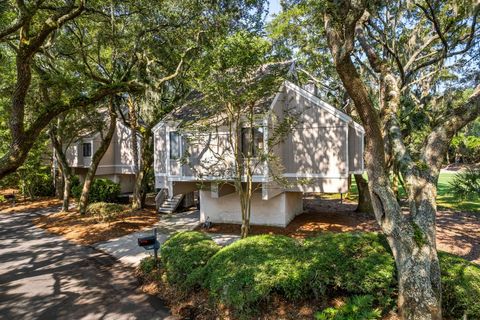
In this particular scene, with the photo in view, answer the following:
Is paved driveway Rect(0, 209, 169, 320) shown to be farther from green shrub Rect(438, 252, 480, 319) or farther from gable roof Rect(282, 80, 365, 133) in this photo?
gable roof Rect(282, 80, 365, 133)

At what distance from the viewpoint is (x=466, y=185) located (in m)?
4.53

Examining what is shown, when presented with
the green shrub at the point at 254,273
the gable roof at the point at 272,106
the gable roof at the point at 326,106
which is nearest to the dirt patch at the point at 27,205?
the gable roof at the point at 272,106

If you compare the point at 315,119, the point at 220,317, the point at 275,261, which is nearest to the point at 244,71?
the point at 315,119

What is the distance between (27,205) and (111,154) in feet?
24.9

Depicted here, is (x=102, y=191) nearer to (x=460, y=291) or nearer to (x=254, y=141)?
(x=254, y=141)

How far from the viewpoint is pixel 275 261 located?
244 inches

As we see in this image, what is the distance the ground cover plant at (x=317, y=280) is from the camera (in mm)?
5078

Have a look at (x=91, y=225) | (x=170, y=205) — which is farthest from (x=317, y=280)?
(x=170, y=205)

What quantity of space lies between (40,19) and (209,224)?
11.8 m

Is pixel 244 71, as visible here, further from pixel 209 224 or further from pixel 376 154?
pixel 209 224

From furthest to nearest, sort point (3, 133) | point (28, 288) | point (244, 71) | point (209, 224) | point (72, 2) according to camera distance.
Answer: point (3, 133)
point (209, 224)
point (244, 71)
point (72, 2)
point (28, 288)

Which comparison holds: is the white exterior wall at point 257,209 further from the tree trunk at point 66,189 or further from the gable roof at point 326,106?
the tree trunk at point 66,189

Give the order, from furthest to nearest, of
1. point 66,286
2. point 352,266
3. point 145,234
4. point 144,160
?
point 144,160
point 145,234
point 66,286
point 352,266

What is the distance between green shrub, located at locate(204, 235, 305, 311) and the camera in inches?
224
